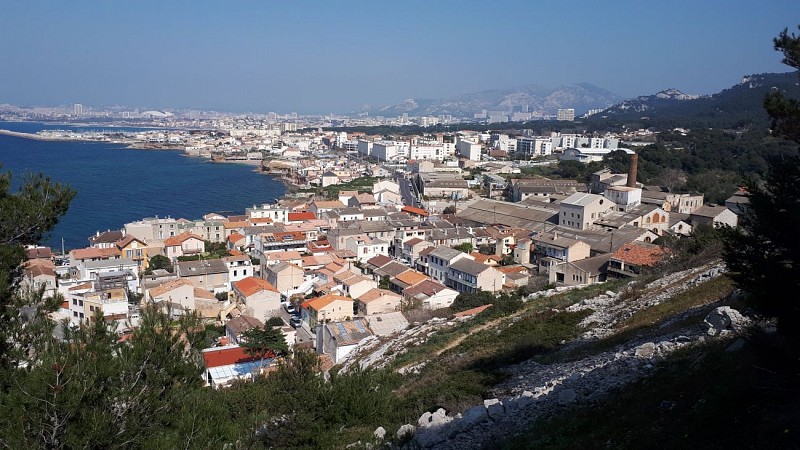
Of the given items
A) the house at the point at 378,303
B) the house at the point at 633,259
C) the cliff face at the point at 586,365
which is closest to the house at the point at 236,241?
the house at the point at 378,303

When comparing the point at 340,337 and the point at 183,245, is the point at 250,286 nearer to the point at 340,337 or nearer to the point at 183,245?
the point at 340,337

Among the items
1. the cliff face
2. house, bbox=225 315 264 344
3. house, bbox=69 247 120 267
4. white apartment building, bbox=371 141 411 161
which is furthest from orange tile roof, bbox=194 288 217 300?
white apartment building, bbox=371 141 411 161

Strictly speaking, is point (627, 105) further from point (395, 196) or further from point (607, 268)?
point (607, 268)

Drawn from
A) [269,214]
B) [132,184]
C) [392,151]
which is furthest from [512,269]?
[392,151]

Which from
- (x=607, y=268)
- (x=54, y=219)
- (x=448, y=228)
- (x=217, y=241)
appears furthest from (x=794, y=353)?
(x=217, y=241)

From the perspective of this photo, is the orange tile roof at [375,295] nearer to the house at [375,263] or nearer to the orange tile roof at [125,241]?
the house at [375,263]

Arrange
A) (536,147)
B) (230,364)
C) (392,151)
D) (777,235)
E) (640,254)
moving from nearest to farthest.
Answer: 1. (777,235)
2. (230,364)
3. (640,254)
4. (392,151)
5. (536,147)
